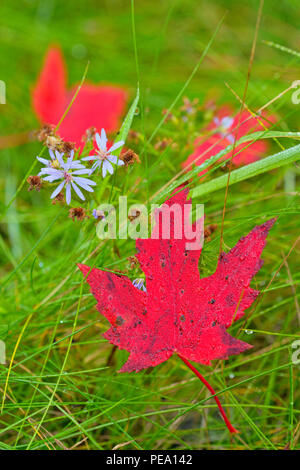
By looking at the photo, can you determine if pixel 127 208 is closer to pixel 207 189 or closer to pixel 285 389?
pixel 207 189

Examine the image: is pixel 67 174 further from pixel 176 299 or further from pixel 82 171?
pixel 176 299

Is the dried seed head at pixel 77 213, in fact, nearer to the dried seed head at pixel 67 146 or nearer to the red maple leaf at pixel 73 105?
the dried seed head at pixel 67 146

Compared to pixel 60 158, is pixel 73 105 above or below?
above

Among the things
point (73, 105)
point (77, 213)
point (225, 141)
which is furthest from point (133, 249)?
point (73, 105)

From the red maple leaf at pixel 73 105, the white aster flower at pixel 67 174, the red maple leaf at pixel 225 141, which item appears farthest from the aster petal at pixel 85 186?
the red maple leaf at pixel 73 105

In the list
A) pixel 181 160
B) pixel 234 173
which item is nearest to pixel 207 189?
pixel 234 173

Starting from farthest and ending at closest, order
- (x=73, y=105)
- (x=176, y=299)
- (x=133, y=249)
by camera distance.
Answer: (x=73, y=105) → (x=133, y=249) → (x=176, y=299)
